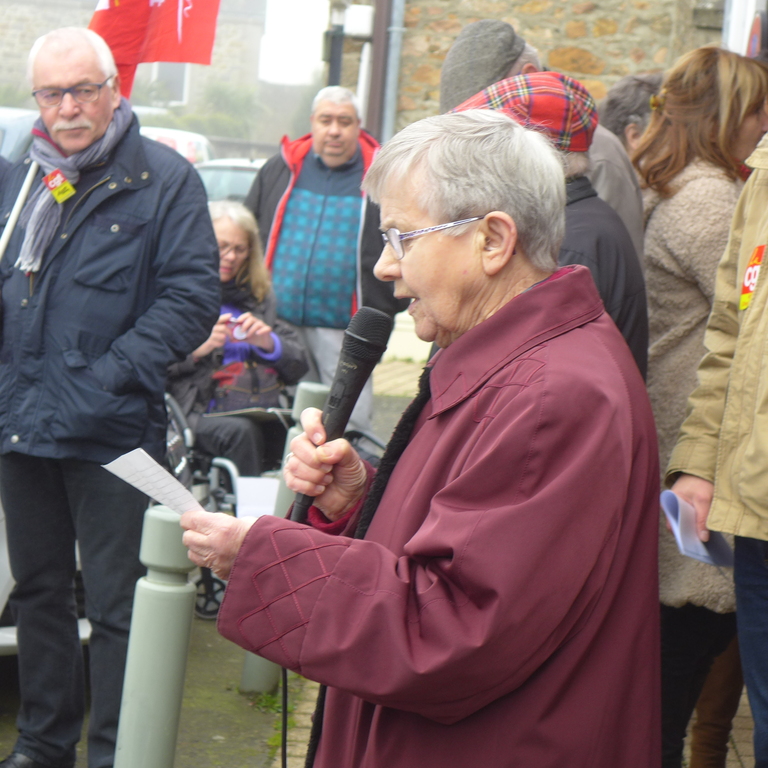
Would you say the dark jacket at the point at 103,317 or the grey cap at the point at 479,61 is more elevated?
the grey cap at the point at 479,61

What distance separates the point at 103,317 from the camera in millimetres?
3221

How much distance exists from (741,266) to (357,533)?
1109mm

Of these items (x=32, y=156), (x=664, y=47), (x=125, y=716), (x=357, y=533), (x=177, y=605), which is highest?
(x=664, y=47)

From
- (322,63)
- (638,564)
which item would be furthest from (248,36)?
(638,564)

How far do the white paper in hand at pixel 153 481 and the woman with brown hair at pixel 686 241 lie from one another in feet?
5.07

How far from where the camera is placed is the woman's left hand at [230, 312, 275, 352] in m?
5.25

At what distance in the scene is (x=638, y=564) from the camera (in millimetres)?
1684

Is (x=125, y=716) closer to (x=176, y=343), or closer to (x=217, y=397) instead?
(x=176, y=343)

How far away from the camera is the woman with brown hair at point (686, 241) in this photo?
2.96 meters

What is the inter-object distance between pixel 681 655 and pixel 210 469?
2694 mm

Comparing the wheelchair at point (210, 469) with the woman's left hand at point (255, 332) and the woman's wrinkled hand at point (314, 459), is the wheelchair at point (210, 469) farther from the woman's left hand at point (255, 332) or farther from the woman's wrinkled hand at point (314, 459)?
the woman's wrinkled hand at point (314, 459)

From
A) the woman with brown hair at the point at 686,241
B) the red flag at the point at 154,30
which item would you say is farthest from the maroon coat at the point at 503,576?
the red flag at the point at 154,30

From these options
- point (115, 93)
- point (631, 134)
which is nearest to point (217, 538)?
point (115, 93)

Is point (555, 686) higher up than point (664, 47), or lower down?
lower down
